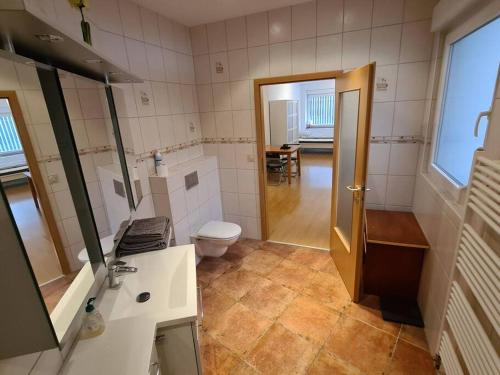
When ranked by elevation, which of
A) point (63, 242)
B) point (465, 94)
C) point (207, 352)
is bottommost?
point (207, 352)

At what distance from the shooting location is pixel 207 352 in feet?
5.99

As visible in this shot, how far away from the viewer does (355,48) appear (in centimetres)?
231

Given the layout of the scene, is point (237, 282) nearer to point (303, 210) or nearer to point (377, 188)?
point (377, 188)

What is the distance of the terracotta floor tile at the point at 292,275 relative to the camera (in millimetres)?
2473

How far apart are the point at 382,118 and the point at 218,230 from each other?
1.93 m

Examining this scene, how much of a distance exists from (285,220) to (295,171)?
2.81 meters

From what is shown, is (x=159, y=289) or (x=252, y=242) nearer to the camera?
(x=159, y=289)

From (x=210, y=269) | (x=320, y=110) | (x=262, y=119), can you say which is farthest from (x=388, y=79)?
(x=320, y=110)

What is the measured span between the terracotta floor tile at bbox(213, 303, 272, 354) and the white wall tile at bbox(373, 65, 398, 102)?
7.14 feet

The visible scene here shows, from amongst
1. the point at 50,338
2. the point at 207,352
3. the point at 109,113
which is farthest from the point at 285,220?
the point at 50,338

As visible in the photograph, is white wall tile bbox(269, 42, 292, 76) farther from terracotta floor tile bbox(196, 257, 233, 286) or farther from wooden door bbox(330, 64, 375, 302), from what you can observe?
terracotta floor tile bbox(196, 257, 233, 286)

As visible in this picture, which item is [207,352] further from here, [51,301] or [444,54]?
[444,54]

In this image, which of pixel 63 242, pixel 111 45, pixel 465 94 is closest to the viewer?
pixel 63 242

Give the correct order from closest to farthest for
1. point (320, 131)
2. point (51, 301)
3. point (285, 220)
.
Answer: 1. point (51, 301)
2. point (285, 220)
3. point (320, 131)
